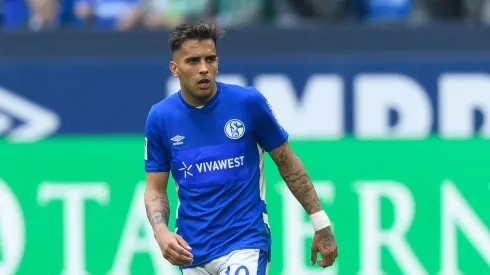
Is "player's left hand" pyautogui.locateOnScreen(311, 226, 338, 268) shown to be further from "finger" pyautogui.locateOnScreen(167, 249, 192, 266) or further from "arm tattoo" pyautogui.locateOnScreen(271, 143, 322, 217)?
"finger" pyautogui.locateOnScreen(167, 249, 192, 266)

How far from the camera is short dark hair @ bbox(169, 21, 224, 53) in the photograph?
17.9 feet

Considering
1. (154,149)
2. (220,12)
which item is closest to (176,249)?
(154,149)

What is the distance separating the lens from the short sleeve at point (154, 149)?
5.66m

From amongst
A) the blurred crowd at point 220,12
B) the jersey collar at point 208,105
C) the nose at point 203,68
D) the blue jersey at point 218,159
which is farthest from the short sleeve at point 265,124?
the blurred crowd at point 220,12

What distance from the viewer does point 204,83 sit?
216 inches

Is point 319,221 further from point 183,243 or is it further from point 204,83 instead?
point 204,83

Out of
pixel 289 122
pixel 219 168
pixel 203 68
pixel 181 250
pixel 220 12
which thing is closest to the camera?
pixel 181 250

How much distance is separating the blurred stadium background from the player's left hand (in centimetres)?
291

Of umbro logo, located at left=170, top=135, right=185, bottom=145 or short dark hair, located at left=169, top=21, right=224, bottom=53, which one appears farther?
umbro logo, located at left=170, top=135, right=185, bottom=145

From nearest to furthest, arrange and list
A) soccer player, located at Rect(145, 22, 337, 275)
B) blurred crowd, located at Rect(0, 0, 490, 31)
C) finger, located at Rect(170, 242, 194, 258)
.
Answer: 1. finger, located at Rect(170, 242, 194, 258)
2. soccer player, located at Rect(145, 22, 337, 275)
3. blurred crowd, located at Rect(0, 0, 490, 31)

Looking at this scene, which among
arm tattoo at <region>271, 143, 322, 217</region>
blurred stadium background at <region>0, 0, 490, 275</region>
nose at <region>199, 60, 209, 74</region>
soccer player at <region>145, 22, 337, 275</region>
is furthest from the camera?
blurred stadium background at <region>0, 0, 490, 275</region>

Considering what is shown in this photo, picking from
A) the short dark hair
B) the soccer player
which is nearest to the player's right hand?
the soccer player

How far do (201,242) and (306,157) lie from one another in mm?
3221

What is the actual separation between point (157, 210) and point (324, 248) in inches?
33.7
